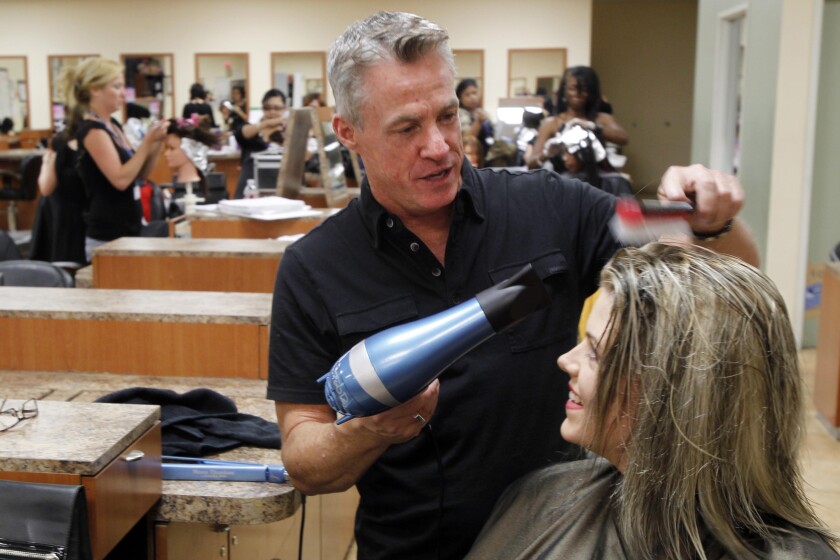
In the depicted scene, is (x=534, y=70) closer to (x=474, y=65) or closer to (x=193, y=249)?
(x=474, y=65)

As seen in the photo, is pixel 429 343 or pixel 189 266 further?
pixel 189 266

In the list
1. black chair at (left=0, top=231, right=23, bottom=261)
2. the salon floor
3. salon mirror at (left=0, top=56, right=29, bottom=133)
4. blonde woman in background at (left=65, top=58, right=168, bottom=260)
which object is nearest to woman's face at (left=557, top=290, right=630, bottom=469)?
the salon floor

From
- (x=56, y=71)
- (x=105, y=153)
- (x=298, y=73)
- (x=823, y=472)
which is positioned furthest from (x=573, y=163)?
(x=56, y=71)

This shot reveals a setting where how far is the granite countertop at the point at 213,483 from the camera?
163cm

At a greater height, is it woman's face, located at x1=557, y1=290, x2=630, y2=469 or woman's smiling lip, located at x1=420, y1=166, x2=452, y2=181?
woman's smiling lip, located at x1=420, y1=166, x2=452, y2=181

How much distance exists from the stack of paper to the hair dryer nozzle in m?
2.89

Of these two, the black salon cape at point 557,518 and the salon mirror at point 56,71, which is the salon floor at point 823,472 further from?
the salon mirror at point 56,71

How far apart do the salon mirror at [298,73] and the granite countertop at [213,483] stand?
10.1 meters

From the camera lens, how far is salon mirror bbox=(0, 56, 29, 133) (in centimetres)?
1270

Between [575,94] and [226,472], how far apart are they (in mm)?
3778

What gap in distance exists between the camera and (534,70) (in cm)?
1186

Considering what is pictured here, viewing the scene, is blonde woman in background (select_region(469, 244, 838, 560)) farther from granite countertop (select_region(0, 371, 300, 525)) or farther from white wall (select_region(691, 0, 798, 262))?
white wall (select_region(691, 0, 798, 262))

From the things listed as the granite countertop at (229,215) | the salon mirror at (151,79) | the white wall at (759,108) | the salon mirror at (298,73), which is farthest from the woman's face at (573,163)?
the salon mirror at (151,79)

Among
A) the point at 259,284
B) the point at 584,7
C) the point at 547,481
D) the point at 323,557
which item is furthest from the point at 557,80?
the point at 547,481
